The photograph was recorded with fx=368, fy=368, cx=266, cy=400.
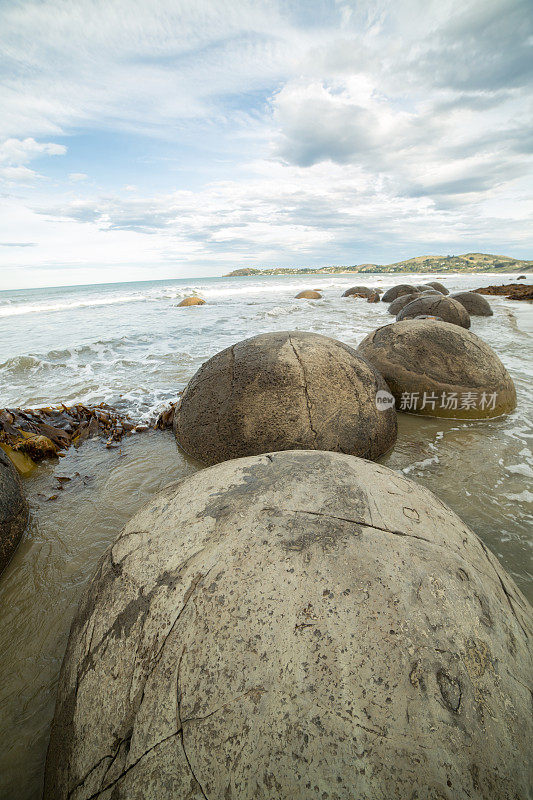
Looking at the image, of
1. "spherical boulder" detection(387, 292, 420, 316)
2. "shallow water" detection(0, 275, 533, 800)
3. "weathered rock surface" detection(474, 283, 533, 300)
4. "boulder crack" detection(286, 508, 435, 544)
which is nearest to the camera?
"boulder crack" detection(286, 508, 435, 544)

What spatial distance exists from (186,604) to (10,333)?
1619 centimetres

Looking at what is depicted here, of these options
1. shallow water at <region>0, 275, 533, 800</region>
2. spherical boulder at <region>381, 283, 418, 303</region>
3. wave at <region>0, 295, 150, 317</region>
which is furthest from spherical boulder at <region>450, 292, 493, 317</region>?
wave at <region>0, 295, 150, 317</region>

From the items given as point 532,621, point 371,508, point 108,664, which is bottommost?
point 532,621

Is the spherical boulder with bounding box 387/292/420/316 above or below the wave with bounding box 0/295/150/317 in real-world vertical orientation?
above

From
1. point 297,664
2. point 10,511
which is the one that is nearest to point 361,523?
point 297,664

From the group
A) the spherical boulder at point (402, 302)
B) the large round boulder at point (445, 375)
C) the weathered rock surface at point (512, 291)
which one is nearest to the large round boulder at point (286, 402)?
the large round boulder at point (445, 375)

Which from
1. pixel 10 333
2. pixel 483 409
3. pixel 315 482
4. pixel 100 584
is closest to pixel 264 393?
pixel 315 482

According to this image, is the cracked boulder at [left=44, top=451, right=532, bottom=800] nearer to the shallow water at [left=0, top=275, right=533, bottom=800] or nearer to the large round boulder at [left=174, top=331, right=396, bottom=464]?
the shallow water at [left=0, top=275, right=533, bottom=800]

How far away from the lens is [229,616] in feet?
3.81

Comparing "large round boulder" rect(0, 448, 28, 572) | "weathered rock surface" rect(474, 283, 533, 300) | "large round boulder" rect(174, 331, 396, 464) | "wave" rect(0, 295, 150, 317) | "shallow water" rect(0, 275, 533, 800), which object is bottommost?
"weathered rock surface" rect(474, 283, 533, 300)

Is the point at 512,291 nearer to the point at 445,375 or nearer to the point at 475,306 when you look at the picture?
the point at 475,306

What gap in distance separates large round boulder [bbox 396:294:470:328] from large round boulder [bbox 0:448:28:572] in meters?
9.82

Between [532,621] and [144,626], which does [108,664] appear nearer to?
[144,626]

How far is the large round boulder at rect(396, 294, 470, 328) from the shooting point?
390 inches
